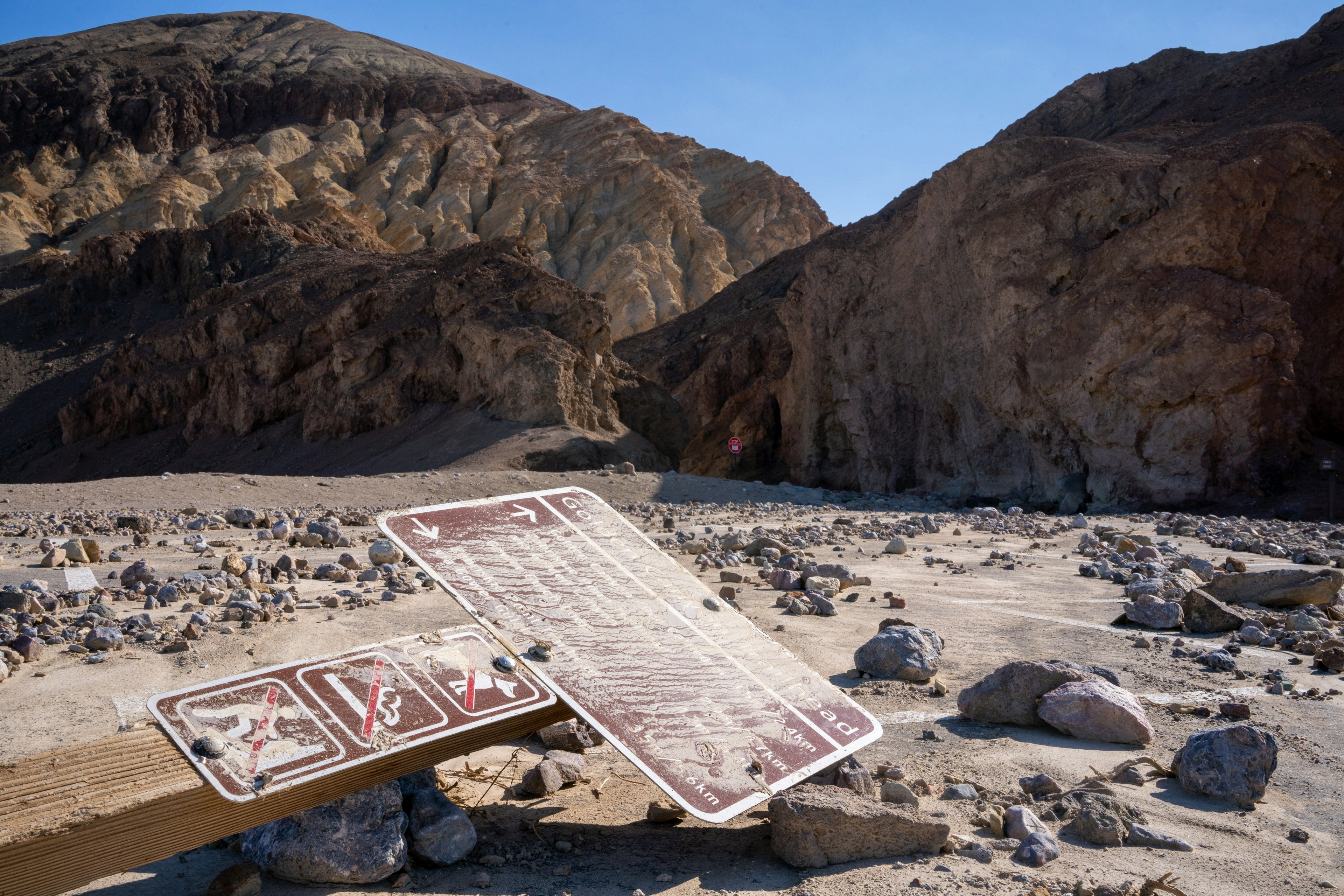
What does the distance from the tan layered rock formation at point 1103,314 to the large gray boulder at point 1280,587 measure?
457 inches

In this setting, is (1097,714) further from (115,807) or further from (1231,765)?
(115,807)

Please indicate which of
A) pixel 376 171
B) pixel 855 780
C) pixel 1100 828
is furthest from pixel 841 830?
pixel 376 171

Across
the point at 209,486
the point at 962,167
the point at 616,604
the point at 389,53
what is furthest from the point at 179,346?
the point at 389,53

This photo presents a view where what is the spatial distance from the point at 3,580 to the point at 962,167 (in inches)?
873

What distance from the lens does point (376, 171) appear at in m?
60.3

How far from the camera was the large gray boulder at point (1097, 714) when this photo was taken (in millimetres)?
3475

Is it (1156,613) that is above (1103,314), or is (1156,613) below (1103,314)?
below

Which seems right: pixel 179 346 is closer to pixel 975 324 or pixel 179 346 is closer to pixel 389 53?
pixel 975 324

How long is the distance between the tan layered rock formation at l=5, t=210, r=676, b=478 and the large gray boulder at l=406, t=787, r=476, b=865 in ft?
67.2

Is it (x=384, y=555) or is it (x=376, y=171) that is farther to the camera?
(x=376, y=171)

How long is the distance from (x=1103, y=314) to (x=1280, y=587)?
12.7m

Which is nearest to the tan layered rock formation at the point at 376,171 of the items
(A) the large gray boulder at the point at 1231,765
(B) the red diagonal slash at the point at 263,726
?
(B) the red diagonal slash at the point at 263,726

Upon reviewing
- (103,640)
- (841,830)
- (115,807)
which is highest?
(115,807)

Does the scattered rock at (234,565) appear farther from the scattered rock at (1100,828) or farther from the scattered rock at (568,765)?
the scattered rock at (1100,828)
